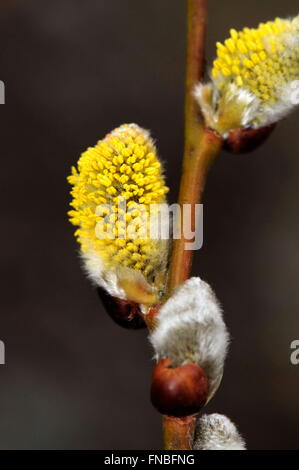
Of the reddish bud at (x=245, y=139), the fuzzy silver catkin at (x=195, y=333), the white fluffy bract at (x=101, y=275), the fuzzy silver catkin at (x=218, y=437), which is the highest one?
the reddish bud at (x=245, y=139)

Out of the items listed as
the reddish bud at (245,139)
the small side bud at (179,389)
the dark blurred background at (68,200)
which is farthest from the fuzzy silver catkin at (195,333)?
the dark blurred background at (68,200)

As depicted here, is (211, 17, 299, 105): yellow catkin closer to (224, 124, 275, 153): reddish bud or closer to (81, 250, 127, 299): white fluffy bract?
(224, 124, 275, 153): reddish bud

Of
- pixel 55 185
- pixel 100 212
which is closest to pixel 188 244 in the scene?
pixel 100 212

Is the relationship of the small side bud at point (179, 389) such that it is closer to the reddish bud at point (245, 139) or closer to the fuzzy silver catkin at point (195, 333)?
the fuzzy silver catkin at point (195, 333)

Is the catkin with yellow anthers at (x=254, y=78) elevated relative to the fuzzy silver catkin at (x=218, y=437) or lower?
elevated

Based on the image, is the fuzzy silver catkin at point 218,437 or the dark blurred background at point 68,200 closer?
the fuzzy silver catkin at point 218,437

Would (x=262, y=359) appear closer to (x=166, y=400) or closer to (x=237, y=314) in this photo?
(x=237, y=314)

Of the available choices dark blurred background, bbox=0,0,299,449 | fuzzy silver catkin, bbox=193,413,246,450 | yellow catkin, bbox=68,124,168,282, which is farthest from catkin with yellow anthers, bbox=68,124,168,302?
dark blurred background, bbox=0,0,299,449
